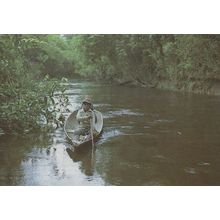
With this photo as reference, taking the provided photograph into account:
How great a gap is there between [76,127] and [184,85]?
2835mm

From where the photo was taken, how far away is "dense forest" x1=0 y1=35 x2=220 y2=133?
25.7 ft

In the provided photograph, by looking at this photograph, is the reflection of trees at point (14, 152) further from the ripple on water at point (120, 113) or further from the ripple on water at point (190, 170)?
the ripple on water at point (190, 170)

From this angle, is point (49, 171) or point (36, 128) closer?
point (49, 171)

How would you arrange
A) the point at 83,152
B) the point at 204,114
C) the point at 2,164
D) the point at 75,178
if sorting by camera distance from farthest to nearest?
the point at 204,114 → the point at 83,152 → the point at 2,164 → the point at 75,178

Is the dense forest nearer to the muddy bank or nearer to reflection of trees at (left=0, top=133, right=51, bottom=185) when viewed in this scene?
reflection of trees at (left=0, top=133, right=51, bottom=185)

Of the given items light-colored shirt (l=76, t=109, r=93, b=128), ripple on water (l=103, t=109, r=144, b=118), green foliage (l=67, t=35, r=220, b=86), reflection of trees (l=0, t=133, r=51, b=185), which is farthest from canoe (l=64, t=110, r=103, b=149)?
green foliage (l=67, t=35, r=220, b=86)

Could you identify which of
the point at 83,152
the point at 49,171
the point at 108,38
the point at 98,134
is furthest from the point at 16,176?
the point at 108,38

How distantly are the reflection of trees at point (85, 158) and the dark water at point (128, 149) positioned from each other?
0.02 metres

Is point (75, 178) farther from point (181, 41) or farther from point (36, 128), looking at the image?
point (181, 41)

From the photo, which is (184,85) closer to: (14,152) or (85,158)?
(85,158)

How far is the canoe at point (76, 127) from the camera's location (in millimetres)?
8015

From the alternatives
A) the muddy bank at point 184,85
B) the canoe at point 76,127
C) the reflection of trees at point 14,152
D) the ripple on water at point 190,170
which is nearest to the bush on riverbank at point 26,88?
the reflection of trees at point 14,152
